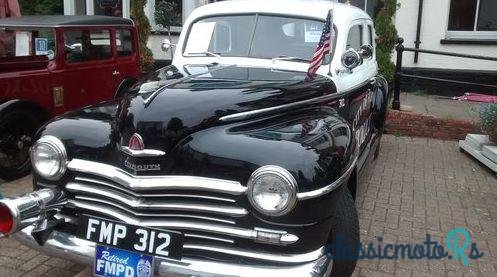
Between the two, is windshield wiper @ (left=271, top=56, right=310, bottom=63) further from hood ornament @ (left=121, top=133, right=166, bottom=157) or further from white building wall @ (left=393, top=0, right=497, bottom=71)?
white building wall @ (left=393, top=0, right=497, bottom=71)

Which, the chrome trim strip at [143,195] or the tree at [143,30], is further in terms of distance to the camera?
the tree at [143,30]

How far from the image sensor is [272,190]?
90.8 inches

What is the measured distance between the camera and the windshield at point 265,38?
12.5ft

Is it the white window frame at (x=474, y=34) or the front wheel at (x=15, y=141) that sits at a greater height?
the white window frame at (x=474, y=34)

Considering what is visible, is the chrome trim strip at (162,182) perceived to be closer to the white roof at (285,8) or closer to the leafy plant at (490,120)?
the white roof at (285,8)

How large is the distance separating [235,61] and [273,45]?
0.32 m

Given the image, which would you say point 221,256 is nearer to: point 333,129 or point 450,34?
point 333,129

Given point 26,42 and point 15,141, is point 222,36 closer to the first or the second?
point 15,141

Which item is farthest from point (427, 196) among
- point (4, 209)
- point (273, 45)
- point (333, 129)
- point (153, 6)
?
point (153, 6)

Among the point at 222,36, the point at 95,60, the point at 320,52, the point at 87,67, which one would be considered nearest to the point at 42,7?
the point at 95,60

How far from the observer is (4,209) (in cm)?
247

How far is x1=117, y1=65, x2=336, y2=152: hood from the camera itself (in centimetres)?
260

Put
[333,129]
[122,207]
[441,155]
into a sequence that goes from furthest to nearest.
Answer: [441,155] < [333,129] < [122,207]

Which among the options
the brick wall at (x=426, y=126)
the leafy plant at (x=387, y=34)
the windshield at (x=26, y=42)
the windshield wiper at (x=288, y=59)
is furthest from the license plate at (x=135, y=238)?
the leafy plant at (x=387, y=34)
